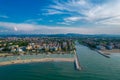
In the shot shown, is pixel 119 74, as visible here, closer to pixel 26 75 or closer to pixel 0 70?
pixel 26 75

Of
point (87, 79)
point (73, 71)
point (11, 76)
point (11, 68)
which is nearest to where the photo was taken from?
point (87, 79)

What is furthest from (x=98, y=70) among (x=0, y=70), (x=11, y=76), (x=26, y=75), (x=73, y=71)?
(x=0, y=70)

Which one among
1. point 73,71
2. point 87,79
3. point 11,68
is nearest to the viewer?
point 87,79

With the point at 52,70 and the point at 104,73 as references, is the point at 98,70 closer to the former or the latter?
the point at 104,73

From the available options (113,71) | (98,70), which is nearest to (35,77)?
(98,70)

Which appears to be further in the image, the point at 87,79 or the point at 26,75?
the point at 26,75

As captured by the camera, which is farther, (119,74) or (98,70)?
(98,70)

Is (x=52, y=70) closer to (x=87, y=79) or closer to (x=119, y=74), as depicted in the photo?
(x=87, y=79)

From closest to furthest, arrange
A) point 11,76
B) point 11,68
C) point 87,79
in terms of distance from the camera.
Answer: point 87,79
point 11,76
point 11,68

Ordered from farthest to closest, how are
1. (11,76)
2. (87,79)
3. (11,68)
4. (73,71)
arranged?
(11,68)
(73,71)
(11,76)
(87,79)
